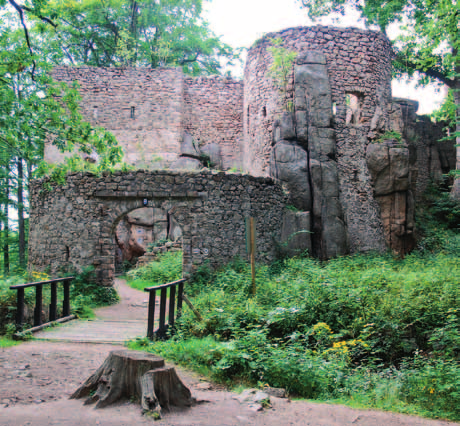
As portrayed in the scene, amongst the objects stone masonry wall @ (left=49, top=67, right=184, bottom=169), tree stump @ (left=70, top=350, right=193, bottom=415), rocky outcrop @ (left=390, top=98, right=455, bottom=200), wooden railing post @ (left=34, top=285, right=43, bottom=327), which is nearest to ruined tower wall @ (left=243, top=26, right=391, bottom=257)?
rocky outcrop @ (left=390, top=98, right=455, bottom=200)

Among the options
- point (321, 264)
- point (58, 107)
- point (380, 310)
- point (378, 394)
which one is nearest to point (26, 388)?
point (378, 394)

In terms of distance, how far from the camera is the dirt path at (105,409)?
3699 millimetres

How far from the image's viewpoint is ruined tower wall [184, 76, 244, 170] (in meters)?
20.1

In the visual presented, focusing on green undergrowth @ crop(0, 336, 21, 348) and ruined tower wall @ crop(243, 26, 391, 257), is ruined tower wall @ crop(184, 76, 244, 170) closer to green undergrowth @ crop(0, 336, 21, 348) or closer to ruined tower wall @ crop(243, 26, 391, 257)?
ruined tower wall @ crop(243, 26, 391, 257)

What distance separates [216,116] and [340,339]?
14.8 meters

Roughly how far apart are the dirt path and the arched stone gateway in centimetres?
587

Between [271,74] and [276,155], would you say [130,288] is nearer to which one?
[276,155]

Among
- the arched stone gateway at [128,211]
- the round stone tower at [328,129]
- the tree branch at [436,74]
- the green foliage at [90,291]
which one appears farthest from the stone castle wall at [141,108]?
the green foliage at [90,291]

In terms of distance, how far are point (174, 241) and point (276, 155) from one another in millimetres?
6691

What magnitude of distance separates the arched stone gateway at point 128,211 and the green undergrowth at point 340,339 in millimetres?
2103

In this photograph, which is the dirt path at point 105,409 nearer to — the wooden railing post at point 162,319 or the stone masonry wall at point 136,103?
the wooden railing post at point 162,319

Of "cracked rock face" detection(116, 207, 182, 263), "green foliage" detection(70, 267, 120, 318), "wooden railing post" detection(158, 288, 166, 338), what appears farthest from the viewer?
"cracked rock face" detection(116, 207, 182, 263)

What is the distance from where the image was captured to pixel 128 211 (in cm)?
1167

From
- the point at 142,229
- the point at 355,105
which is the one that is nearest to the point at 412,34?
the point at 355,105
